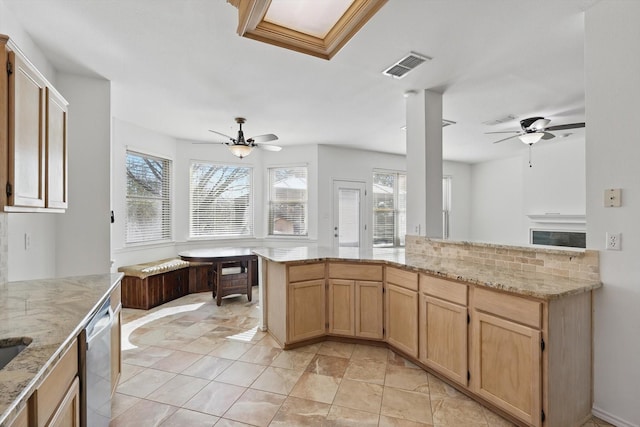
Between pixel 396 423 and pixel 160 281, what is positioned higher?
pixel 160 281

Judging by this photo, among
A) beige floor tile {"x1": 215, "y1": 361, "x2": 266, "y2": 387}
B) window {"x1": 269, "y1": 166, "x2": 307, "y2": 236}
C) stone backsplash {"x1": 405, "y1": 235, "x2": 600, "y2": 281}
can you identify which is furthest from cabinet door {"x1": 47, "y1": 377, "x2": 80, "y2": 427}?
window {"x1": 269, "y1": 166, "x2": 307, "y2": 236}

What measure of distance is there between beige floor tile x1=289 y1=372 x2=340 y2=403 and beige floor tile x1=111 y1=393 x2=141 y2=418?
1.13 m

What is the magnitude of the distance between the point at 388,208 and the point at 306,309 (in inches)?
173

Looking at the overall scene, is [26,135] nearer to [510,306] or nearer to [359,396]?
[359,396]

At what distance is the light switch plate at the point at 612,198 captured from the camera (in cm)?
191

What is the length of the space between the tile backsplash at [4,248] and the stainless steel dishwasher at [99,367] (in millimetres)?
957

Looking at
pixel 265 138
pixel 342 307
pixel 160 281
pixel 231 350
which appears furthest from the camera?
pixel 160 281

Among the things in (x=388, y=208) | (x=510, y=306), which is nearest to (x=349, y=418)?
(x=510, y=306)

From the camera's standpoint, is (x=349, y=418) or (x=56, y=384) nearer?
(x=56, y=384)

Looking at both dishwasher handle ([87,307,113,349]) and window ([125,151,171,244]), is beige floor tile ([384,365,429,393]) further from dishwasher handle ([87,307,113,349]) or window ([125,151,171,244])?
window ([125,151,171,244])

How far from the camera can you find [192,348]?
3.08m

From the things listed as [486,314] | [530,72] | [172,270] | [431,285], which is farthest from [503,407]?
[172,270]

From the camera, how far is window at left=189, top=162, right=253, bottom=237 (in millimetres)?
5816

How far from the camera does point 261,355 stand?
2.91m
